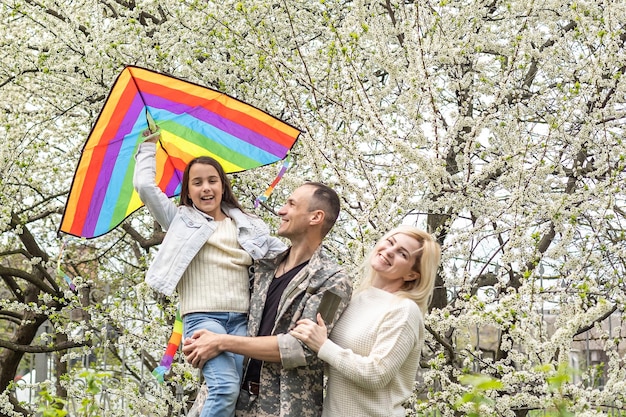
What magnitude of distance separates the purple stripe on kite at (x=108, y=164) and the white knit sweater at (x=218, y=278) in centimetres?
70

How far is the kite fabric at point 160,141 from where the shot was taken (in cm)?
355

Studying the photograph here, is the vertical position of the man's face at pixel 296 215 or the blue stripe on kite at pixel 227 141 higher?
the blue stripe on kite at pixel 227 141

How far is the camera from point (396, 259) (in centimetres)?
289

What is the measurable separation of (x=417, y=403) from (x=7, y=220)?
3618 mm

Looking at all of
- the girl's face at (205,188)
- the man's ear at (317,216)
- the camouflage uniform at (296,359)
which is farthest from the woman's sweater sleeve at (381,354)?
the girl's face at (205,188)

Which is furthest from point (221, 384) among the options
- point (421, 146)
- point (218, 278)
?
point (421, 146)

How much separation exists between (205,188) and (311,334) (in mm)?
756

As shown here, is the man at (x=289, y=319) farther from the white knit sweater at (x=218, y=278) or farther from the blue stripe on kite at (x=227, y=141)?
the blue stripe on kite at (x=227, y=141)

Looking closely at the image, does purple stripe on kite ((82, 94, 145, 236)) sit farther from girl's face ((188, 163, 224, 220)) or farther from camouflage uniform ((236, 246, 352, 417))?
camouflage uniform ((236, 246, 352, 417))

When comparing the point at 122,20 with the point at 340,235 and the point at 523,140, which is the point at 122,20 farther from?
the point at 523,140

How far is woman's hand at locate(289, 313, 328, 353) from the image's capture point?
2.71 metres

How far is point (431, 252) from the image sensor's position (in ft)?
9.50

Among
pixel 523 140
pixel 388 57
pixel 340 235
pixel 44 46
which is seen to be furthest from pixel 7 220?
pixel 523 140

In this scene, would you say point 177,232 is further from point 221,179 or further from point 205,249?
point 221,179
